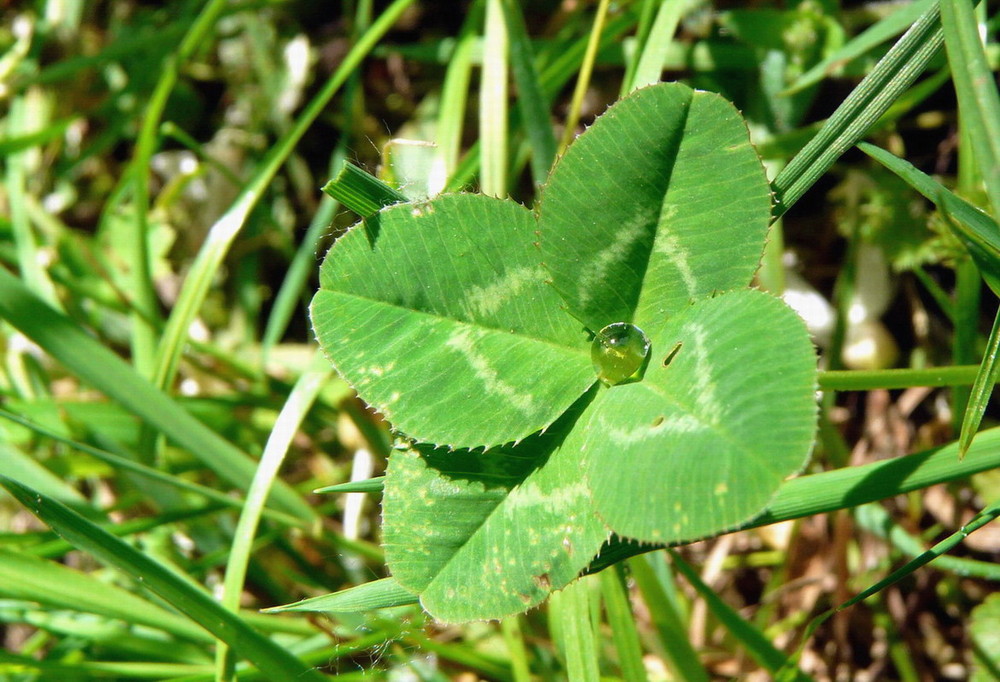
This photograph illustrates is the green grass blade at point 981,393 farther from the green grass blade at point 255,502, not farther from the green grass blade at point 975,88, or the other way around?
the green grass blade at point 255,502

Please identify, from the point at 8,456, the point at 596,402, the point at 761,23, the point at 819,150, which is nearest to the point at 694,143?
the point at 819,150

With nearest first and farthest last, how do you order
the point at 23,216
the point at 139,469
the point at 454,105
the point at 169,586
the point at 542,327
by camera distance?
the point at 542,327 < the point at 169,586 < the point at 139,469 < the point at 454,105 < the point at 23,216

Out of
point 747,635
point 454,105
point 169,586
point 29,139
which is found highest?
point 29,139

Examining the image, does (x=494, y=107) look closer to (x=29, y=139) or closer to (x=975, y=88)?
(x=975, y=88)

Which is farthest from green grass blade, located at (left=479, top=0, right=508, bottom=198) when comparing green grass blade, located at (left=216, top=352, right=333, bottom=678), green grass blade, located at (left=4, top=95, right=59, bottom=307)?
green grass blade, located at (left=4, top=95, right=59, bottom=307)

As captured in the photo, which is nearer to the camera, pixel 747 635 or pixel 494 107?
pixel 747 635

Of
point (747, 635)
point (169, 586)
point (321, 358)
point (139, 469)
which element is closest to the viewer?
point (169, 586)

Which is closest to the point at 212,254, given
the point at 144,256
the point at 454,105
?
the point at 144,256
